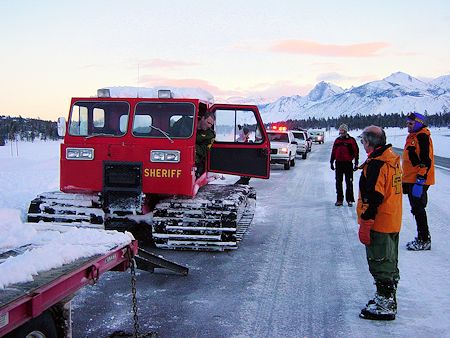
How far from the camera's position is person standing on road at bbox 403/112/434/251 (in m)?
7.36

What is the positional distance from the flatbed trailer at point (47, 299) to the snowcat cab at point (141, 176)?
319 centimetres

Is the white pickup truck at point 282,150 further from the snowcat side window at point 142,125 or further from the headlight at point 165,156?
the headlight at point 165,156

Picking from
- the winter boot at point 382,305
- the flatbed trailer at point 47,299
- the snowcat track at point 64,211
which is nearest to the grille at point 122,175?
the snowcat track at point 64,211

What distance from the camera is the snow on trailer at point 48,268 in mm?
2951

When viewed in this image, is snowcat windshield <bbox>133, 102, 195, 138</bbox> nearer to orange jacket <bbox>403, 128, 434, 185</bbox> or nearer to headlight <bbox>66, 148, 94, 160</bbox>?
headlight <bbox>66, 148, 94, 160</bbox>

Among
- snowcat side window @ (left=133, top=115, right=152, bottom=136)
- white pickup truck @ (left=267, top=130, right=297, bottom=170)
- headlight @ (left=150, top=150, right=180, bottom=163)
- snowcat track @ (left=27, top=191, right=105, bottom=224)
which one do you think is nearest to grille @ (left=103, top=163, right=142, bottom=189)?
headlight @ (left=150, top=150, right=180, bottom=163)

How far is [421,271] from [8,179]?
12.5m

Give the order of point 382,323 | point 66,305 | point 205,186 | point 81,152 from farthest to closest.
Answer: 1. point 205,186
2. point 81,152
3. point 382,323
4. point 66,305

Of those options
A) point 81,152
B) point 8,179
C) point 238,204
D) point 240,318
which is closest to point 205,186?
point 238,204

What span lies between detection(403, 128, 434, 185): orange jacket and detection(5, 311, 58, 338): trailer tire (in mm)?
5698

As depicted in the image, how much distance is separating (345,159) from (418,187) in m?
4.68

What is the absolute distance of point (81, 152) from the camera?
25.6 feet

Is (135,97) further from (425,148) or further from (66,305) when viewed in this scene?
(66,305)

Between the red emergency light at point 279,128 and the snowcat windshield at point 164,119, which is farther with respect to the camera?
the red emergency light at point 279,128
